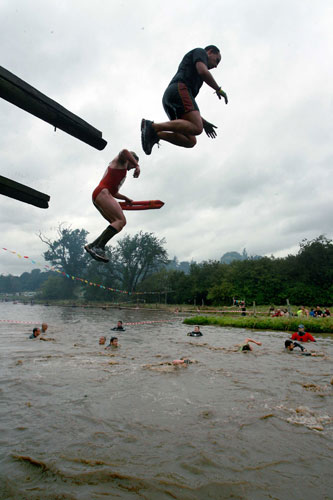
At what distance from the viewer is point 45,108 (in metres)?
2.58

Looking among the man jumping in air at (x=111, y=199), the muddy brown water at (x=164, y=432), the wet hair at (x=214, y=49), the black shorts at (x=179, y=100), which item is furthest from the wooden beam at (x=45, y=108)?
the muddy brown water at (x=164, y=432)

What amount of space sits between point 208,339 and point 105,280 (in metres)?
64.6

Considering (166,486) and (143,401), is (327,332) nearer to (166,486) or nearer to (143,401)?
(143,401)

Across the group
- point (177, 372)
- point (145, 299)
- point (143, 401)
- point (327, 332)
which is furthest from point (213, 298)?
point (143, 401)

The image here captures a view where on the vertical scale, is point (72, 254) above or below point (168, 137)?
above

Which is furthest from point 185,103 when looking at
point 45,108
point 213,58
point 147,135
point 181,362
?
point 181,362

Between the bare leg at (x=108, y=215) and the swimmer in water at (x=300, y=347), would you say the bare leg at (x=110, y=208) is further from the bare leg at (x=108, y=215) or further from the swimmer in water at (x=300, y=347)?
the swimmer in water at (x=300, y=347)

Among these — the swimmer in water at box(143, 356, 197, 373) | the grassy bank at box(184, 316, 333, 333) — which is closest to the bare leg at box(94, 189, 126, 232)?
the swimmer in water at box(143, 356, 197, 373)

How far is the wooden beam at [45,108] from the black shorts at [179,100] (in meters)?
0.78

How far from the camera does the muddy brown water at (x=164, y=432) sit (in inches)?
146

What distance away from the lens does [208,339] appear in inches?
756

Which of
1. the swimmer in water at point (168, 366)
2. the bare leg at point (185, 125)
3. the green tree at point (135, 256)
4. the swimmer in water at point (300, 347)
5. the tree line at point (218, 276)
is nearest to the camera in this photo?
the bare leg at point (185, 125)

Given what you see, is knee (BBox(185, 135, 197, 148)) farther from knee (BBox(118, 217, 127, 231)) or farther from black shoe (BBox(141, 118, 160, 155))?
knee (BBox(118, 217, 127, 231))

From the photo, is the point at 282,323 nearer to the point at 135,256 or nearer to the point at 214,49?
the point at 214,49
